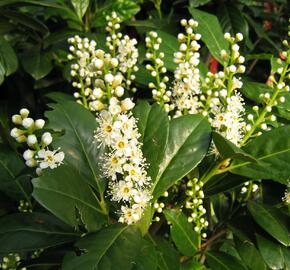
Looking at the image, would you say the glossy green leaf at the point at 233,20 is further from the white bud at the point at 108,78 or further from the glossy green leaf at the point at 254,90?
the white bud at the point at 108,78

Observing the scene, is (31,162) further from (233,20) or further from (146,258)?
(233,20)

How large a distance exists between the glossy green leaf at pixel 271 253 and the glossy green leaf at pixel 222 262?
0.08 metres

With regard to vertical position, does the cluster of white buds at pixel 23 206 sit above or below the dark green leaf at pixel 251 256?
below

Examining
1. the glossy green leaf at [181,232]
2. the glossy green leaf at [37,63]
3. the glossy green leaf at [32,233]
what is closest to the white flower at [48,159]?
the glossy green leaf at [32,233]

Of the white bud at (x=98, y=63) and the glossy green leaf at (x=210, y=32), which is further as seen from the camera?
the glossy green leaf at (x=210, y=32)

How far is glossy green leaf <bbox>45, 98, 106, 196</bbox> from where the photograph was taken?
1.21 m

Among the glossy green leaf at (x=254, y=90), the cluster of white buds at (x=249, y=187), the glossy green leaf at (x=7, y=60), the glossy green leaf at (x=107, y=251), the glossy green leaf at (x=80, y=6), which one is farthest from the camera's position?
the glossy green leaf at (x=80, y=6)

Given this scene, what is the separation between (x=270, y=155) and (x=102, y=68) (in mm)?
490

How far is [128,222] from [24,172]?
45 centimetres

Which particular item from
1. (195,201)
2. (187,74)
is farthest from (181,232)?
(187,74)

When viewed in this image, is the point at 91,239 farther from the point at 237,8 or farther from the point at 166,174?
the point at 237,8

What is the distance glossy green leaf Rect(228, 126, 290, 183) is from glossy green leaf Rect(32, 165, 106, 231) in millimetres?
384

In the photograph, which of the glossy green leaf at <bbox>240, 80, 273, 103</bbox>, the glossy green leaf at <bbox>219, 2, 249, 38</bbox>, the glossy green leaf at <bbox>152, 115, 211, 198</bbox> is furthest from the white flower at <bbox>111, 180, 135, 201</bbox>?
the glossy green leaf at <bbox>219, 2, 249, 38</bbox>

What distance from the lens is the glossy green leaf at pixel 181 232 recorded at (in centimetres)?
120
